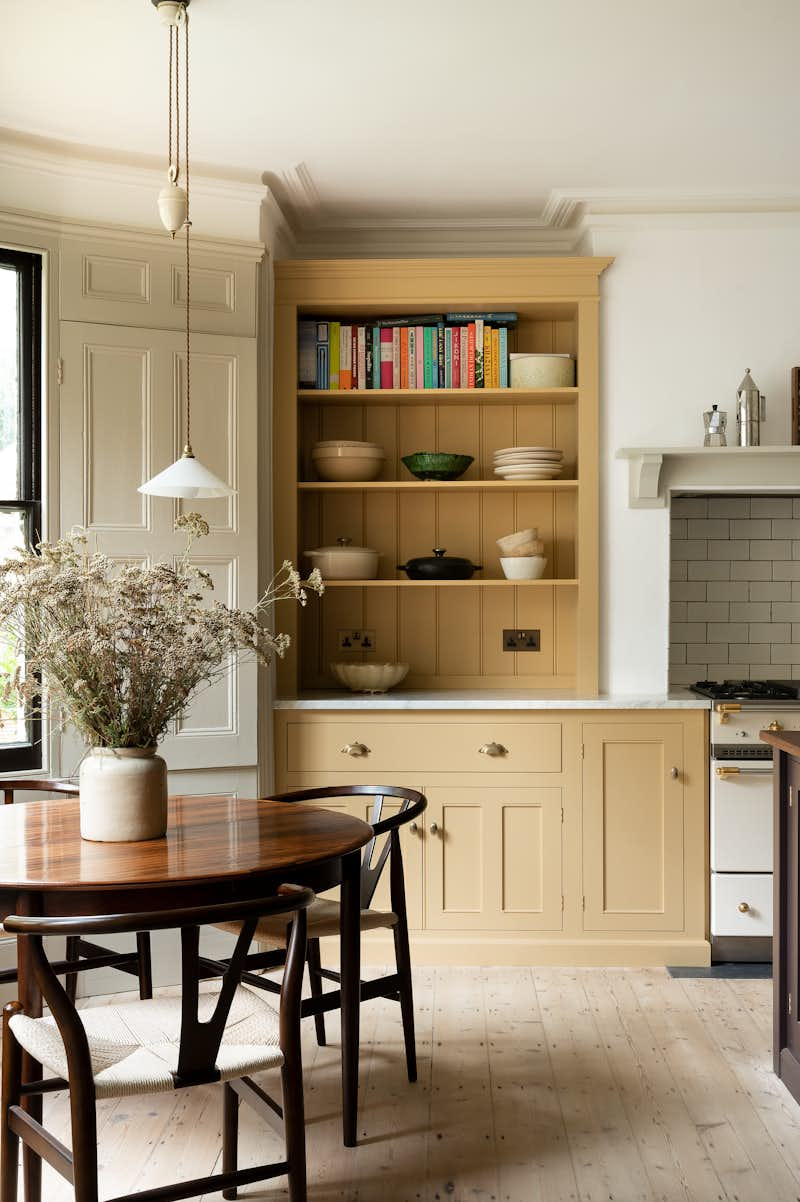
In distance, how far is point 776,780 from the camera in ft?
9.95

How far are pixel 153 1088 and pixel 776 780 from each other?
6.27ft

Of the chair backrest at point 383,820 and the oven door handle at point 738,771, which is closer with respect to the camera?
the chair backrest at point 383,820

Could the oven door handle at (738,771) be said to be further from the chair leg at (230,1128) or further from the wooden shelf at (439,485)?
the chair leg at (230,1128)

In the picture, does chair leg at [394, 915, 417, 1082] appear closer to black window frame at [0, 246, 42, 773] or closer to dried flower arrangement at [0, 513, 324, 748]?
dried flower arrangement at [0, 513, 324, 748]

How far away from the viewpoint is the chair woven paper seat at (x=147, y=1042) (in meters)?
1.90

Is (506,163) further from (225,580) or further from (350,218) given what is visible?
(225,580)

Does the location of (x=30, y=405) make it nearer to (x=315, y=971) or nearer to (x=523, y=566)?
(x=523, y=566)

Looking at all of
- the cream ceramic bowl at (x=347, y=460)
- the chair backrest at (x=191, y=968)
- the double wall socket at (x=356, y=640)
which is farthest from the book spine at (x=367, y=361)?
the chair backrest at (x=191, y=968)

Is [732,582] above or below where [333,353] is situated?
below

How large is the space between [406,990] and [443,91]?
2.68 m

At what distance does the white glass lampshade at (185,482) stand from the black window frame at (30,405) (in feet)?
3.94

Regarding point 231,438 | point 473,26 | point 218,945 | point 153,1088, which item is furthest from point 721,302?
point 153,1088

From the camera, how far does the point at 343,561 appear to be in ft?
14.0

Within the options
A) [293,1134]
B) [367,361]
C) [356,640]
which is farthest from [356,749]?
[293,1134]
